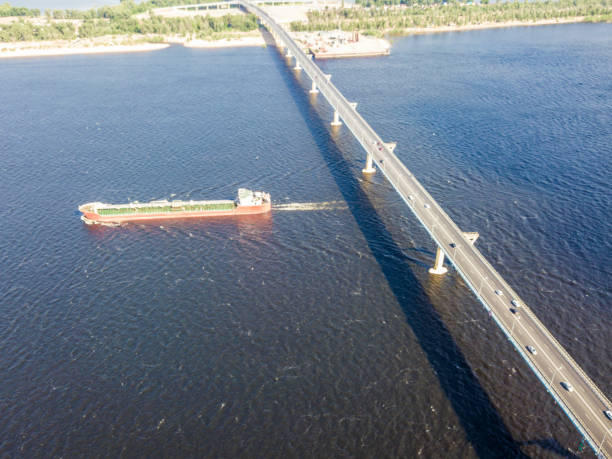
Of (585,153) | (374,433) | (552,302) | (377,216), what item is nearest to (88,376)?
(374,433)

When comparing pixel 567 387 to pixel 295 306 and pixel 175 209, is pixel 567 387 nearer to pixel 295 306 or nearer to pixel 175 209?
pixel 295 306

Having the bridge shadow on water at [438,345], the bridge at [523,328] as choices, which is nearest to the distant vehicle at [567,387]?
the bridge at [523,328]

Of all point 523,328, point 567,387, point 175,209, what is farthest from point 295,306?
point 175,209

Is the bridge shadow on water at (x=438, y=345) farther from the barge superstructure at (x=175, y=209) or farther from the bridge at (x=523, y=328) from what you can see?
the barge superstructure at (x=175, y=209)

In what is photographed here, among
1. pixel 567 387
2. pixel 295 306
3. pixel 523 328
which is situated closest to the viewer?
pixel 567 387

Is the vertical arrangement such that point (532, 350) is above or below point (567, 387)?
above
